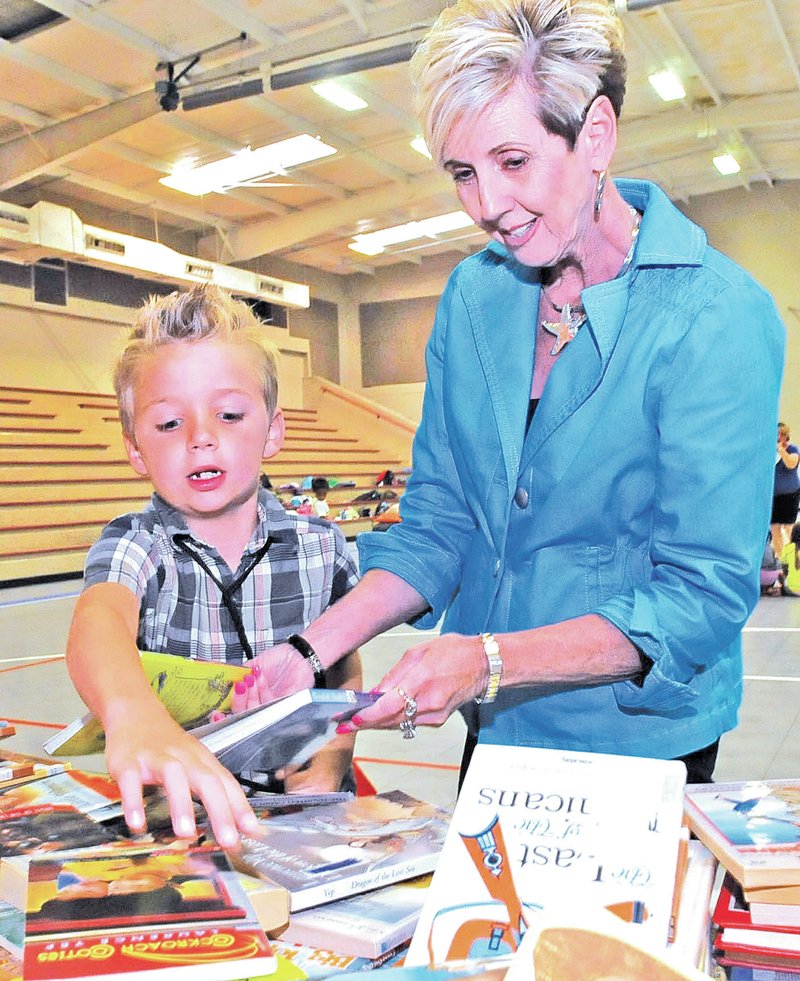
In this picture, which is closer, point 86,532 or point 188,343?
point 188,343

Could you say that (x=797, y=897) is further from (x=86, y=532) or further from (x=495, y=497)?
(x=86, y=532)

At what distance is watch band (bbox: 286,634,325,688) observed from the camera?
1193 millimetres

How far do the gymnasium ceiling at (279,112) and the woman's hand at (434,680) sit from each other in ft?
25.4

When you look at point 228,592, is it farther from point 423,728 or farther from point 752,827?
point 423,728

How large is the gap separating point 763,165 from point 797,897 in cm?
1499

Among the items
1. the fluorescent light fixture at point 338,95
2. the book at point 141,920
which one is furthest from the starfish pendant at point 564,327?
the fluorescent light fixture at point 338,95

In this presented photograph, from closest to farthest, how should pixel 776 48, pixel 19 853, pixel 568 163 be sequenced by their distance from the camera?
pixel 19 853
pixel 568 163
pixel 776 48

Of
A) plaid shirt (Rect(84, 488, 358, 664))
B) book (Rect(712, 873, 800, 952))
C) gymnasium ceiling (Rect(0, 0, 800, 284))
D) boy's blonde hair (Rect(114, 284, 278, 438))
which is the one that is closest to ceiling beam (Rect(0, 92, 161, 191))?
gymnasium ceiling (Rect(0, 0, 800, 284))

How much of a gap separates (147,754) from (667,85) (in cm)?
1058

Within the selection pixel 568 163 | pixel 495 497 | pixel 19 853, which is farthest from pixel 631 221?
pixel 19 853

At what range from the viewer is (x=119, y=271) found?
13430mm

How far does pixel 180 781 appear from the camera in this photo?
78cm

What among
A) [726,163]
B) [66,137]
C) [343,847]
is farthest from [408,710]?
[726,163]

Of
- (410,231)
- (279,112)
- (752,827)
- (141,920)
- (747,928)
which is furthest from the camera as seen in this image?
(410,231)
